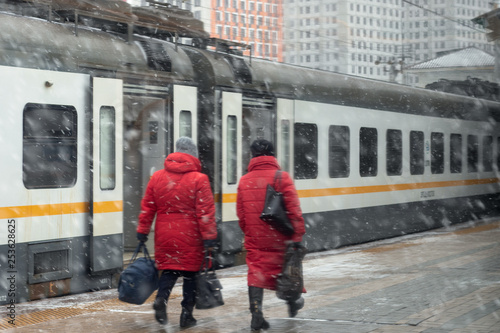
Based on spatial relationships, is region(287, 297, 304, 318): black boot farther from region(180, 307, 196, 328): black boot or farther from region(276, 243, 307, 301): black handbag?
region(180, 307, 196, 328): black boot

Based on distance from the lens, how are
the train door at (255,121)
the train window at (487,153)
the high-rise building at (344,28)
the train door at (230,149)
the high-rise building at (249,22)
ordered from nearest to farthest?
the train door at (230,149) → the train door at (255,121) → the train window at (487,153) → the high-rise building at (344,28) → the high-rise building at (249,22)

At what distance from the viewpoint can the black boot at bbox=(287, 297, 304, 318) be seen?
24.0ft

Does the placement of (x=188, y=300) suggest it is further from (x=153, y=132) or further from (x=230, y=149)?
(x=230, y=149)

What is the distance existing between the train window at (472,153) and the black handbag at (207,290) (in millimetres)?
14603

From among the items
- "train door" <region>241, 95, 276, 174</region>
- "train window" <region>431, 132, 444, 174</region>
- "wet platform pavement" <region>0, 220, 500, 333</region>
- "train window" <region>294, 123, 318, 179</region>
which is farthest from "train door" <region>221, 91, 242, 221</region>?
"train window" <region>431, 132, 444, 174</region>

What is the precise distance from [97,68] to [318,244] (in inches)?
230

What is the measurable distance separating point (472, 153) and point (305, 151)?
8.62m

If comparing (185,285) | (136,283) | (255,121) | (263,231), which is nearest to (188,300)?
(185,285)

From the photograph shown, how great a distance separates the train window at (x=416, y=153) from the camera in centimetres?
1723

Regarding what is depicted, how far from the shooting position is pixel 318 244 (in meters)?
13.8

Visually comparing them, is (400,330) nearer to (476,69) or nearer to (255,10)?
(476,69)

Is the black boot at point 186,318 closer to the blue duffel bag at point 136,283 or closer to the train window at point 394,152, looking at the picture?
the blue duffel bag at point 136,283

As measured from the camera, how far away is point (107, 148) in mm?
9516

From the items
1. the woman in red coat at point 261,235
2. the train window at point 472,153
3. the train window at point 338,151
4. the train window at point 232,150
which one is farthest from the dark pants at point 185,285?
the train window at point 472,153
